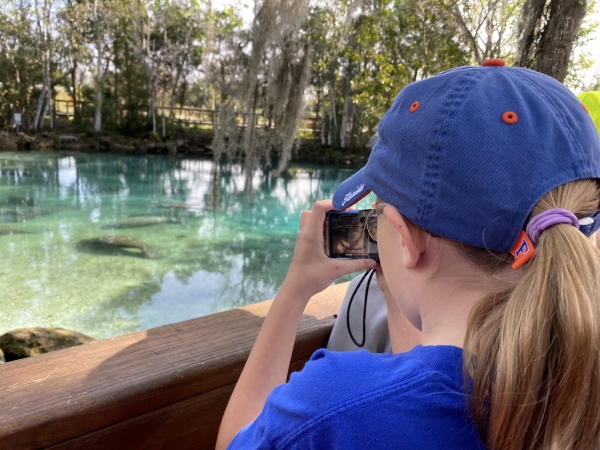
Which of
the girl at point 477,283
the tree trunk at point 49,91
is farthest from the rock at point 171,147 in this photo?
the girl at point 477,283

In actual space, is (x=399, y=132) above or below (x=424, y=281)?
above

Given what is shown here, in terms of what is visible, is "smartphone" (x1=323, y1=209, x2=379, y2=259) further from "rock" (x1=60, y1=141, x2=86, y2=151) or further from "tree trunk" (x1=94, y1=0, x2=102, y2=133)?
"tree trunk" (x1=94, y1=0, x2=102, y2=133)

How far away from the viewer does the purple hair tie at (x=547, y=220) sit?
439 millimetres

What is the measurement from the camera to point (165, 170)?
16.0 metres

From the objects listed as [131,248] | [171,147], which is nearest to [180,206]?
[131,248]

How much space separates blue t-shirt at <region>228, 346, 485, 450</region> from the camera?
0.41 metres

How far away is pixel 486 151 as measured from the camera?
0.48 m

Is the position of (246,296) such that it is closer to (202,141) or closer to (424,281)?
(424,281)

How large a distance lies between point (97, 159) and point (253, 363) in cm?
1827

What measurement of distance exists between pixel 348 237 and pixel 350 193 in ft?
0.25

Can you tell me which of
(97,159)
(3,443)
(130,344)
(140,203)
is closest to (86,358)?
(130,344)

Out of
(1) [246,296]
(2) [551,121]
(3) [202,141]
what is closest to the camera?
(2) [551,121]

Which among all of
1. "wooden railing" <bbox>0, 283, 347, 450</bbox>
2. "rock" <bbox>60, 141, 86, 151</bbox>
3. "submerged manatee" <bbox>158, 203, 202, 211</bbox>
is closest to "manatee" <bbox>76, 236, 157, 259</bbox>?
"submerged manatee" <bbox>158, 203, 202, 211</bbox>

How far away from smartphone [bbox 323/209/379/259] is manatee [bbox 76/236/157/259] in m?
5.69
